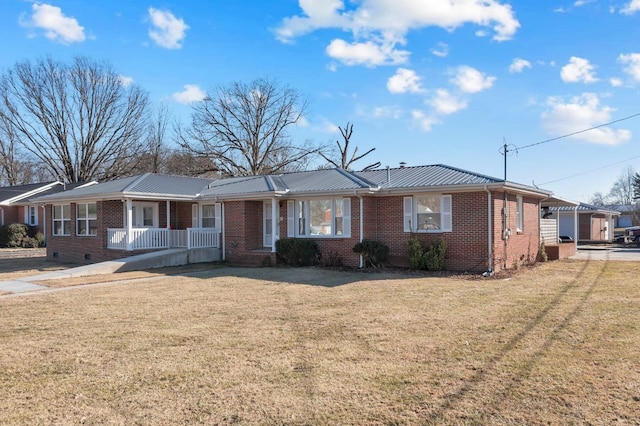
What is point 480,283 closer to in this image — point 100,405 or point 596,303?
point 596,303

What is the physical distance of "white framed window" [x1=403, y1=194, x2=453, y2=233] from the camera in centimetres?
1497

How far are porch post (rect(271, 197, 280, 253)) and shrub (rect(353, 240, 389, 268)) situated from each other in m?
3.28

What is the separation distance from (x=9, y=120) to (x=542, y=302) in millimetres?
43976

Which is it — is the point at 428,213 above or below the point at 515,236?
above

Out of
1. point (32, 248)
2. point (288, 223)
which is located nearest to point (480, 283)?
point (288, 223)

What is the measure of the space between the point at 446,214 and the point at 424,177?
1.98 m

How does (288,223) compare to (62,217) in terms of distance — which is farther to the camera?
(62,217)

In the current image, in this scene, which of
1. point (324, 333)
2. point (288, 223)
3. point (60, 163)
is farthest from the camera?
point (60, 163)

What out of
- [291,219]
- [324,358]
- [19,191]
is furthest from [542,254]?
[19,191]

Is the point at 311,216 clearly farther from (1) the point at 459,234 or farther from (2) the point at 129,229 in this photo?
(2) the point at 129,229

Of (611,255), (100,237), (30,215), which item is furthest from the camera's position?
(30,215)

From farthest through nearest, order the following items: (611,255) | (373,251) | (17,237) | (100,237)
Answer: (17,237) < (611,255) < (100,237) < (373,251)

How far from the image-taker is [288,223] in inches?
696

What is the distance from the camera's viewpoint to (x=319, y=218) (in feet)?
56.3
